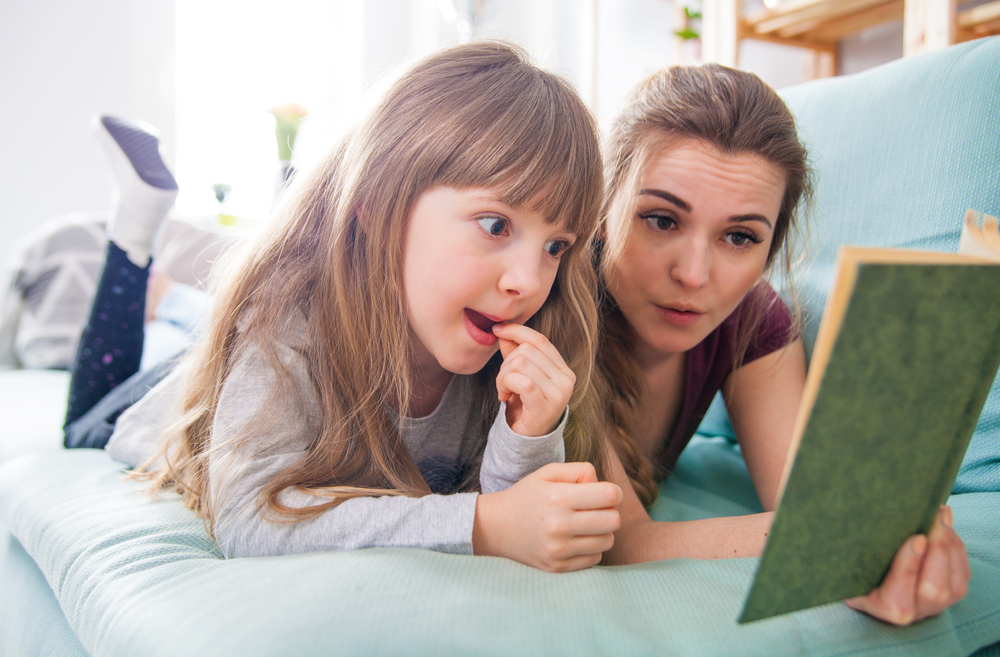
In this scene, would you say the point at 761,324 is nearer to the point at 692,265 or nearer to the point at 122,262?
the point at 692,265

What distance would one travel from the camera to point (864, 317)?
318 millimetres

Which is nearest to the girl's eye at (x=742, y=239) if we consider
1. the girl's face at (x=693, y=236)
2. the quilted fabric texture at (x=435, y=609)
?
the girl's face at (x=693, y=236)

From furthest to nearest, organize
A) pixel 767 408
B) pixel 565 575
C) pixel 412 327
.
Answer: pixel 767 408, pixel 412 327, pixel 565 575

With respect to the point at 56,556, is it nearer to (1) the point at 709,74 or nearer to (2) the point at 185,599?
(2) the point at 185,599

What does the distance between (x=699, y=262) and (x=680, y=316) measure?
0.25 feet

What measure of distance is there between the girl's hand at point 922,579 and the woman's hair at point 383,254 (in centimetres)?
35

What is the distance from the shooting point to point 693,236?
769 millimetres

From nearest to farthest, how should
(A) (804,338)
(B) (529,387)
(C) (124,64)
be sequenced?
(B) (529,387)
(A) (804,338)
(C) (124,64)

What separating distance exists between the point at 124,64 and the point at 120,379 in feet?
7.94

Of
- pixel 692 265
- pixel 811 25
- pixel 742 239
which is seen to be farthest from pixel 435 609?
pixel 811 25

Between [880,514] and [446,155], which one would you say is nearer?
[880,514]

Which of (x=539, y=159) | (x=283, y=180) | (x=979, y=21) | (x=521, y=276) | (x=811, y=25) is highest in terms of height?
(x=811, y=25)

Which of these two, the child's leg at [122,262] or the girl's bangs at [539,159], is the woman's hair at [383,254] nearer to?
the girl's bangs at [539,159]

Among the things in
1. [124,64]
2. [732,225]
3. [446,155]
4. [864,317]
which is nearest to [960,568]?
[864,317]
